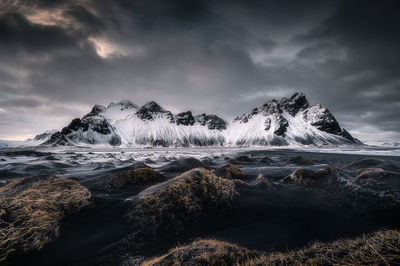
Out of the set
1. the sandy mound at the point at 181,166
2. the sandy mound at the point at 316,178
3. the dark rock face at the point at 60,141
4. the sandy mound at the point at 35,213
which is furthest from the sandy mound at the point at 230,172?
the dark rock face at the point at 60,141

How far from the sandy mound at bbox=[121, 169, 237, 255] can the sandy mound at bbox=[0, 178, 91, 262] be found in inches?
59.7

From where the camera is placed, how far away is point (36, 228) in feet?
11.4

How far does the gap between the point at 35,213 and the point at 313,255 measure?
5281mm

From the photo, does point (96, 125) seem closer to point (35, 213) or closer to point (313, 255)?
point (35, 213)

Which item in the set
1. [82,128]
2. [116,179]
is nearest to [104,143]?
[82,128]

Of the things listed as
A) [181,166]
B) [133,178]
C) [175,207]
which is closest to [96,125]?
[181,166]

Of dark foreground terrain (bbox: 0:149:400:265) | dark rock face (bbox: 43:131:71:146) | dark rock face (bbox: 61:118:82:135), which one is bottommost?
dark foreground terrain (bbox: 0:149:400:265)

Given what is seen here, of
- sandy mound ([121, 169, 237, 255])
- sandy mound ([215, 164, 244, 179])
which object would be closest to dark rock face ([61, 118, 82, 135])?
sandy mound ([215, 164, 244, 179])

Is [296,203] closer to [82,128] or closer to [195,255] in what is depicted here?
[195,255]

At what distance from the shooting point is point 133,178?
7828 millimetres

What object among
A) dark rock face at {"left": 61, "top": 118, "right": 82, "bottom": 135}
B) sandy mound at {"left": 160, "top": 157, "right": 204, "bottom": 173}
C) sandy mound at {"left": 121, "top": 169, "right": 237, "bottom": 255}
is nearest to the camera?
sandy mound at {"left": 121, "top": 169, "right": 237, "bottom": 255}

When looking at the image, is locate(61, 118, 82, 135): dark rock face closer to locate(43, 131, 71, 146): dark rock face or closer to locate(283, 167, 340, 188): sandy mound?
locate(43, 131, 71, 146): dark rock face

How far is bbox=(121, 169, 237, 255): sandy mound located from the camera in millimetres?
3906

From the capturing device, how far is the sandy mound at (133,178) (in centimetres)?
746
